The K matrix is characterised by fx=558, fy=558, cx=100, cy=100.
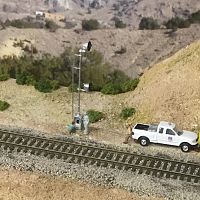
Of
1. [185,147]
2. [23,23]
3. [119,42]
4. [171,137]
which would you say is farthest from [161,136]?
[23,23]

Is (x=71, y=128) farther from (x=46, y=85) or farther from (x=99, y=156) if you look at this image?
(x=46, y=85)

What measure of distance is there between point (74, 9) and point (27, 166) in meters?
54.6

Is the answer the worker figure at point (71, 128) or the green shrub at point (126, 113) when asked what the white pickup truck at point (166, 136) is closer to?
the green shrub at point (126, 113)

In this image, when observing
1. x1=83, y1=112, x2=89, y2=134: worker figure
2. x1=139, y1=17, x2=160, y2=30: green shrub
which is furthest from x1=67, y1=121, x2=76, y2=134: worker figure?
x1=139, y1=17, x2=160, y2=30: green shrub

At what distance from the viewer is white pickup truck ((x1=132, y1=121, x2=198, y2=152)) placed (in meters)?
28.5

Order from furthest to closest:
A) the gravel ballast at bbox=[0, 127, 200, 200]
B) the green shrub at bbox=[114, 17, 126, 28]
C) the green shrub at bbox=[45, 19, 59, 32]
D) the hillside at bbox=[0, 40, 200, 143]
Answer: the green shrub at bbox=[114, 17, 126, 28]
the green shrub at bbox=[45, 19, 59, 32]
the hillside at bbox=[0, 40, 200, 143]
the gravel ballast at bbox=[0, 127, 200, 200]

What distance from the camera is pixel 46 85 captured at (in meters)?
35.6

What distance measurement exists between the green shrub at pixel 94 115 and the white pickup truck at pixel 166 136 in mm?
3345

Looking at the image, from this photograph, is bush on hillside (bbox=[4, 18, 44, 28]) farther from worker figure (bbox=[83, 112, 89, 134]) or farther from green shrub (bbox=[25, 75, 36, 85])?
worker figure (bbox=[83, 112, 89, 134])

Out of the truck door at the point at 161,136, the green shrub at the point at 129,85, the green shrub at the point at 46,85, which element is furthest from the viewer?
the green shrub at the point at 129,85

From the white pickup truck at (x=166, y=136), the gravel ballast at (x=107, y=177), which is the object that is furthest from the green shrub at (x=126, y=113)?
the gravel ballast at (x=107, y=177)

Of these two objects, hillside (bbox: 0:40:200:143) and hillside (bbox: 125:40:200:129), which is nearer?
hillside (bbox: 0:40:200:143)

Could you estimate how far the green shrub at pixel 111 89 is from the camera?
35312 mm

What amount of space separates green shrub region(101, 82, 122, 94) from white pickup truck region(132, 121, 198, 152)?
254 inches
